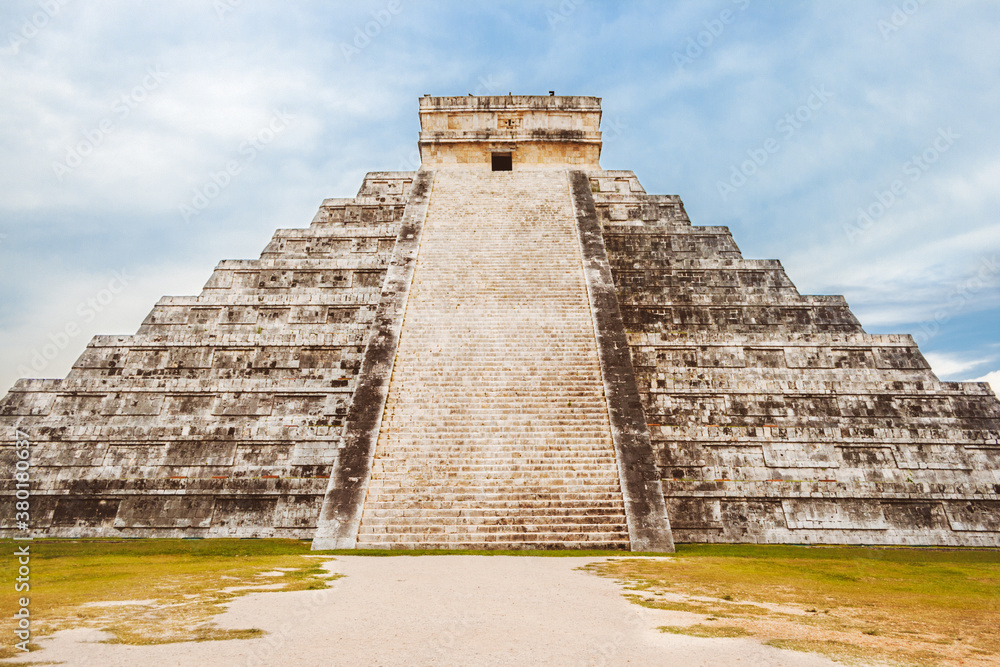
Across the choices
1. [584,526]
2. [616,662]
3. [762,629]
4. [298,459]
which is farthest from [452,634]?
[298,459]

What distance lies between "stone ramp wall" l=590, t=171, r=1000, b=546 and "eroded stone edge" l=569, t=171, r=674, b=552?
647mm

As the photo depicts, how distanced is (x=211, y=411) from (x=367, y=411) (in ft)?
11.3

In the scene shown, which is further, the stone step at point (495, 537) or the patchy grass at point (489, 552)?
the stone step at point (495, 537)

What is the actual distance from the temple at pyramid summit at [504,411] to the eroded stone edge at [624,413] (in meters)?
0.04

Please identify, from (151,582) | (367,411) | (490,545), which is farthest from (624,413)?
(151,582)

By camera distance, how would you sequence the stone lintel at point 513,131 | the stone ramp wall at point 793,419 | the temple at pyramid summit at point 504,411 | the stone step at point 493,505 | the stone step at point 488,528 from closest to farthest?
1. the stone step at point 488,528
2. the stone step at point 493,505
3. the temple at pyramid summit at point 504,411
4. the stone ramp wall at point 793,419
5. the stone lintel at point 513,131

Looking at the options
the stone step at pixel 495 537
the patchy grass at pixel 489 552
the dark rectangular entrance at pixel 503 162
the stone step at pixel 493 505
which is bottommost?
the patchy grass at pixel 489 552

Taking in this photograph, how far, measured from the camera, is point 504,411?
9562 mm

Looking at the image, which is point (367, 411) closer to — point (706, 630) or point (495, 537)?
point (495, 537)

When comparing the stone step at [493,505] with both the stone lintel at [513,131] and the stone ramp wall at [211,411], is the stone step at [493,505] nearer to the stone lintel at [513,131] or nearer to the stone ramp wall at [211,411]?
the stone ramp wall at [211,411]

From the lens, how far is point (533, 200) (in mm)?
15594

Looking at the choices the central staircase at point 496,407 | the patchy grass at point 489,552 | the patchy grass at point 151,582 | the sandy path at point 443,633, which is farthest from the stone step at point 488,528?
the sandy path at point 443,633

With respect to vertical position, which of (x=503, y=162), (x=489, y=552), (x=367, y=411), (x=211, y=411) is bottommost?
(x=489, y=552)

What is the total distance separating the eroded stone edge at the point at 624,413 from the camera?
796 centimetres
